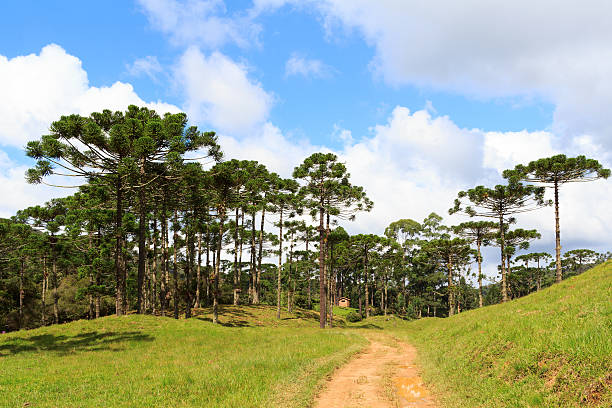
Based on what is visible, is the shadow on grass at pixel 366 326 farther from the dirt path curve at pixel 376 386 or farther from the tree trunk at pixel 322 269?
the dirt path curve at pixel 376 386

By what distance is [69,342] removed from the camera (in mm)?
21766

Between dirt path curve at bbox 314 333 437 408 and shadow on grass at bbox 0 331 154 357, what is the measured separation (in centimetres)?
1500

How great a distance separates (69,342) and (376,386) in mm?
20415

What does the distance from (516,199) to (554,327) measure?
37448 mm

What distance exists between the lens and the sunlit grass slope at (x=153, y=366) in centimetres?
1045

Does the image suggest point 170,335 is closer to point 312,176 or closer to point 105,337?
point 105,337

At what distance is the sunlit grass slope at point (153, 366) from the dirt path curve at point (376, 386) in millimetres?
662

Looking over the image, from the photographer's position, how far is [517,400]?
8.04 m

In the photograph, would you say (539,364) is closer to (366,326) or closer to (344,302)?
(366,326)

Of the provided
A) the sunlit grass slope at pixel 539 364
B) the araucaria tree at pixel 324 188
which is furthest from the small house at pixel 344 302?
the sunlit grass slope at pixel 539 364

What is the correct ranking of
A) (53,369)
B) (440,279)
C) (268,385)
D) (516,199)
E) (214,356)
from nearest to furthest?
(268,385) → (53,369) → (214,356) → (516,199) → (440,279)

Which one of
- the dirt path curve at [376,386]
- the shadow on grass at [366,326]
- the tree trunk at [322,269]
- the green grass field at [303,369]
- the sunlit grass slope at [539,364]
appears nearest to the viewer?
the sunlit grass slope at [539,364]

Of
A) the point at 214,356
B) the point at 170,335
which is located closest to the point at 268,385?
the point at 214,356

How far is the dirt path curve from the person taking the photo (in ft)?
31.8
